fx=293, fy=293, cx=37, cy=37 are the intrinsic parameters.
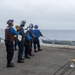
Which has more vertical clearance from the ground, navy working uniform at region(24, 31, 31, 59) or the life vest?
the life vest

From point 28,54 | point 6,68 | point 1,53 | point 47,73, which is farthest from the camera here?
point 1,53

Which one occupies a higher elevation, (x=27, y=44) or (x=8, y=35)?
(x=8, y=35)

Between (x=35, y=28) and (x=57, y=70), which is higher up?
(x=35, y=28)

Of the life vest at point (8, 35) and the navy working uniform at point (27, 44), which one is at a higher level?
the life vest at point (8, 35)

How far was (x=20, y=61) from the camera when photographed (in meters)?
12.1

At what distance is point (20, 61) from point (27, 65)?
644mm

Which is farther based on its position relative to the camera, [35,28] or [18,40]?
[35,28]

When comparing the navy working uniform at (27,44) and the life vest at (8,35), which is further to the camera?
the navy working uniform at (27,44)

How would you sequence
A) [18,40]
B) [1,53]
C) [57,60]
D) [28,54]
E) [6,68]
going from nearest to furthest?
[6,68] < [18,40] < [57,60] < [28,54] < [1,53]

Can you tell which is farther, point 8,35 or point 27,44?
point 27,44

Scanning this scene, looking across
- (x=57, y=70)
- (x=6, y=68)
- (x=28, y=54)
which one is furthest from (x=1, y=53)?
(x=57, y=70)

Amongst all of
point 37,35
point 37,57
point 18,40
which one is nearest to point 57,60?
point 37,57

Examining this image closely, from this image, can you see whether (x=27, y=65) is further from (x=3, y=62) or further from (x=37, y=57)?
(x=37, y=57)

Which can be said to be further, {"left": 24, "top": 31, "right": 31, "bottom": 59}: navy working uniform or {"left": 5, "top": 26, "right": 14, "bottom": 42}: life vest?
{"left": 24, "top": 31, "right": 31, "bottom": 59}: navy working uniform
